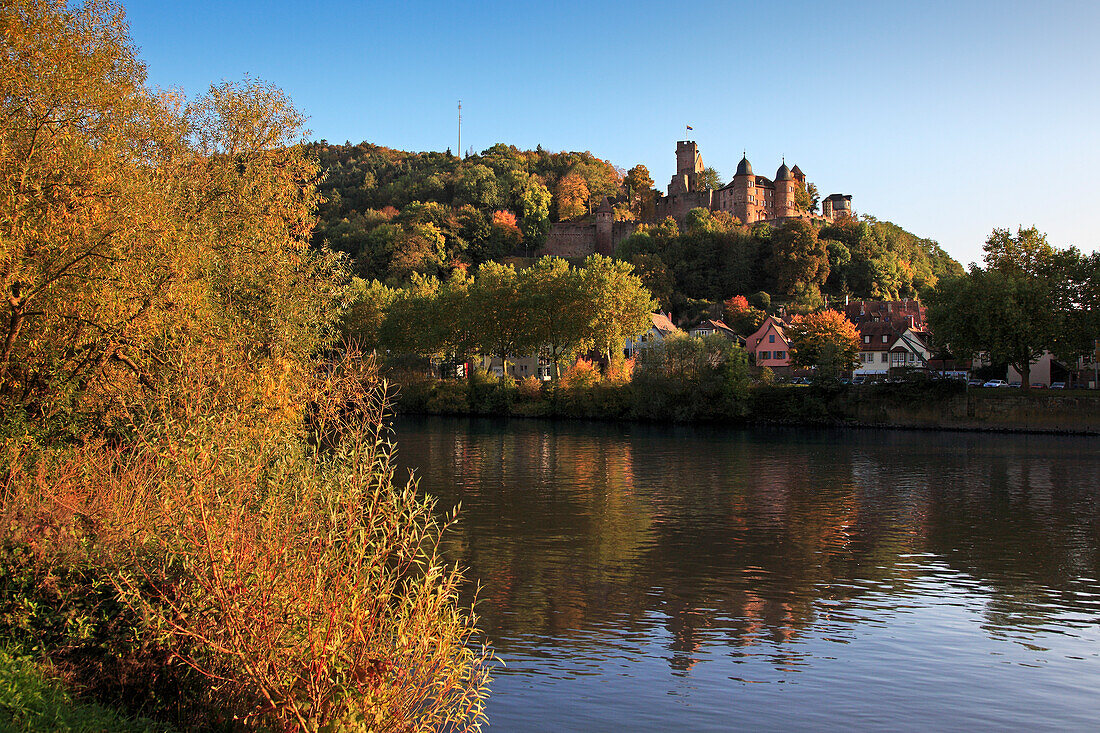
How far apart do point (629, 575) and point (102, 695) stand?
11312mm

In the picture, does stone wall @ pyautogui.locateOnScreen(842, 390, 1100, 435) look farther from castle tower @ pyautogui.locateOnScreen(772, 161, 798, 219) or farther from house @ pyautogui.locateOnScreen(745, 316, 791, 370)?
castle tower @ pyautogui.locateOnScreen(772, 161, 798, 219)

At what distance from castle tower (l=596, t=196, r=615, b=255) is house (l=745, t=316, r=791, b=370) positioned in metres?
51.8

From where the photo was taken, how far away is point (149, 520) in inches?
355

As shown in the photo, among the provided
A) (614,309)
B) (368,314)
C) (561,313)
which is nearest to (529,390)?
(561,313)

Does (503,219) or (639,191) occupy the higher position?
(639,191)

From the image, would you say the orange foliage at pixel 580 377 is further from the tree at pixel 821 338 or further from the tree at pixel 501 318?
the tree at pixel 821 338

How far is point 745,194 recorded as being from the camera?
132m

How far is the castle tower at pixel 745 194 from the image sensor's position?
434 feet

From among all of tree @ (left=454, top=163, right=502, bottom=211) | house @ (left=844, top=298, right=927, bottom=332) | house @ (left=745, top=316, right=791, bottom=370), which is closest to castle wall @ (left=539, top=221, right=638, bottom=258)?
tree @ (left=454, top=163, right=502, bottom=211)

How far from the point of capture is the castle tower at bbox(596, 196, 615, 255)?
13538 centimetres

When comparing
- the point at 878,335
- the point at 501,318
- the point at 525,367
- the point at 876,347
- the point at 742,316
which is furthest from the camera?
the point at 742,316

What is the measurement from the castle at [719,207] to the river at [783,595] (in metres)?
102

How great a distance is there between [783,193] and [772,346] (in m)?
56.8

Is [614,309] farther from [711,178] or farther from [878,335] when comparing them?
[711,178]
